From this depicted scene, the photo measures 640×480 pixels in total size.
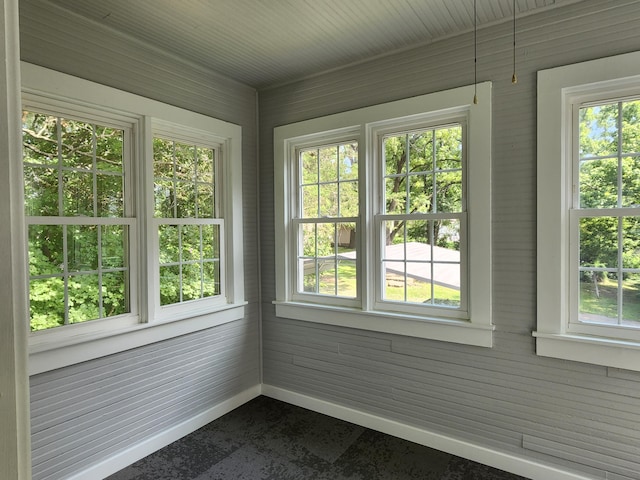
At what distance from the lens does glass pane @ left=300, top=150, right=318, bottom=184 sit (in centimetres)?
324

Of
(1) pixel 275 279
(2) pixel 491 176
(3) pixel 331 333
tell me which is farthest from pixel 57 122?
(2) pixel 491 176

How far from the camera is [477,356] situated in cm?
244

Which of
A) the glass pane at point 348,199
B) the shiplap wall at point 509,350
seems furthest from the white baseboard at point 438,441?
the glass pane at point 348,199

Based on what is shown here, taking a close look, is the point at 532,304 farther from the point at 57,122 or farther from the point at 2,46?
the point at 57,122

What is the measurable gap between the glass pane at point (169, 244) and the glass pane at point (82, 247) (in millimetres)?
440

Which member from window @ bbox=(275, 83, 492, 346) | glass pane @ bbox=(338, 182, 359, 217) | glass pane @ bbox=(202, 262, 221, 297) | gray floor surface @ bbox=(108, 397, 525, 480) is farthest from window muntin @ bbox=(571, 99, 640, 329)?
glass pane @ bbox=(202, 262, 221, 297)

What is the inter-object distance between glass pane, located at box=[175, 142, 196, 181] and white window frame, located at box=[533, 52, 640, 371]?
248 cm

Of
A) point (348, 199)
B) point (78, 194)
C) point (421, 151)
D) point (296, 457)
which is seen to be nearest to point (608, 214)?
point (421, 151)

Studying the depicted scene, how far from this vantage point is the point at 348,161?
3.04 m

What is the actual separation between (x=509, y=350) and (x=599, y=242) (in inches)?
33.0

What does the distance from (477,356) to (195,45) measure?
9.49 feet

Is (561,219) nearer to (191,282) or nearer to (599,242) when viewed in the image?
(599,242)

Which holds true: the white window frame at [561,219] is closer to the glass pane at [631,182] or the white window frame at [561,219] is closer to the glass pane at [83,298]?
the glass pane at [631,182]

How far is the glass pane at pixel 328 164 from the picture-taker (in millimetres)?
3119
